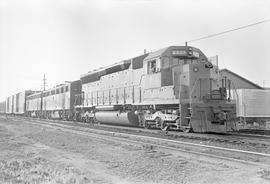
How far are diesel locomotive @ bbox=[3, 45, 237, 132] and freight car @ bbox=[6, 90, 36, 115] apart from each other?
84.5 ft

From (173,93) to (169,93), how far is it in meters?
0.28

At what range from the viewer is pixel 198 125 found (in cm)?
1109

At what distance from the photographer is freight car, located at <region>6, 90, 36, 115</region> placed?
137ft

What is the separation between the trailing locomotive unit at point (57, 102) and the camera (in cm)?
2414

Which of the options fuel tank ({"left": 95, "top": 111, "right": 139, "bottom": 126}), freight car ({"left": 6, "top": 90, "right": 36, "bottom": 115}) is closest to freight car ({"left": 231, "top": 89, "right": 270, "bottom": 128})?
fuel tank ({"left": 95, "top": 111, "right": 139, "bottom": 126})

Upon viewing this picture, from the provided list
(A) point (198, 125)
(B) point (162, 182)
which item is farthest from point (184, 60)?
(B) point (162, 182)

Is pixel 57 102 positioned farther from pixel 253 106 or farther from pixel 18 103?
pixel 18 103

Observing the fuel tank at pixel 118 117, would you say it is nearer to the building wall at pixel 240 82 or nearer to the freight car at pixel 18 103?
the building wall at pixel 240 82

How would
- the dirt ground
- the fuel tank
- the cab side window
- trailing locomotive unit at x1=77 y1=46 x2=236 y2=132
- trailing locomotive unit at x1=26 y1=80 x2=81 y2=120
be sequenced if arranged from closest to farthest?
the dirt ground → trailing locomotive unit at x1=77 y1=46 x2=236 y2=132 → the cab side window → the fuel tank → trailing locomotive unit at x1=26 y1=80 x2=81 y2=120

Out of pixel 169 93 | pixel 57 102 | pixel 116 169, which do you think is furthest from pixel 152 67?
pixel 57 102

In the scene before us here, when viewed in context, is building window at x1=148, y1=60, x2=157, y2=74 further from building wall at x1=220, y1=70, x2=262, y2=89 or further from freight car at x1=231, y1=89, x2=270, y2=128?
building wall at x1=220, y1=70, x2=262, y2=89

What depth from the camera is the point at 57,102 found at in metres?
27.4

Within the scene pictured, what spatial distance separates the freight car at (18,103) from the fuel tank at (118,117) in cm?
2597

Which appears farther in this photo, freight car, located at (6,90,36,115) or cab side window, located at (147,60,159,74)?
freight car, located at (6,90,36,115)
